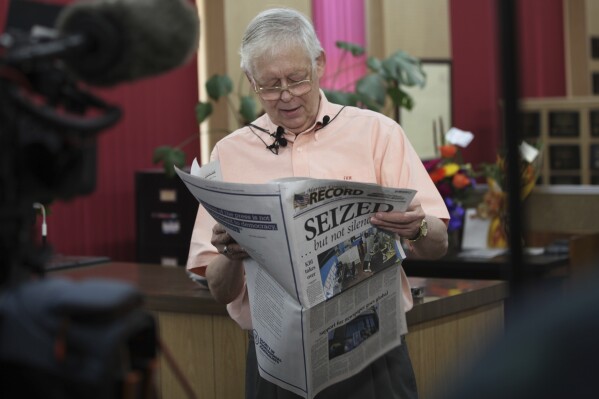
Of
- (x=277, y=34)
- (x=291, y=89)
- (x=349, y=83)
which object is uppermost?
(x=349, y=83)

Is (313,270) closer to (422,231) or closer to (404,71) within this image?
(422,231)

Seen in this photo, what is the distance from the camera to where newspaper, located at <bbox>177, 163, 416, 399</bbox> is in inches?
69.6

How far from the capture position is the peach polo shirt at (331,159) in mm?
2002

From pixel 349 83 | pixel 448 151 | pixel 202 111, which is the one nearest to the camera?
pixel 448 151

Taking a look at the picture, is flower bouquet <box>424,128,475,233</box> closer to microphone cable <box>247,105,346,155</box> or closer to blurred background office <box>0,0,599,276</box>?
blurred background office <box>0,0,599,276</box>

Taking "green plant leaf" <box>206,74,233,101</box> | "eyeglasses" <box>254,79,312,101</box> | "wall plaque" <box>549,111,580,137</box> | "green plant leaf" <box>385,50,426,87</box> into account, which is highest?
"green plant leaf" <box>385,50,426,87</box>

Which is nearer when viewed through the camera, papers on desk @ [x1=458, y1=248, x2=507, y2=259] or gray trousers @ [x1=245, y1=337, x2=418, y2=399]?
gray trousers @ [x1=245, y1=337, x2=418, y2=399]

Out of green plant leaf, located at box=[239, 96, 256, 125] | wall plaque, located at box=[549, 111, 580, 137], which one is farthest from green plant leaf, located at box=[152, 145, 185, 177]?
wall plaque, located at box=[549, 111, 580, 137]

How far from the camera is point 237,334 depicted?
2924 millimetres

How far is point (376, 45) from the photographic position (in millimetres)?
7926

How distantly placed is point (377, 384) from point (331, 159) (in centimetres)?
46

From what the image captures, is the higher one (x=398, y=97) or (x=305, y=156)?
(x=398, y=97)

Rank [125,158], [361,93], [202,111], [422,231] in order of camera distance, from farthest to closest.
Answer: [125,158], [202,111], [361,93], [422,231]

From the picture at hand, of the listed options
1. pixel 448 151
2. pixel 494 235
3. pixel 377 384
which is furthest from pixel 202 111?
pixel 377 384
